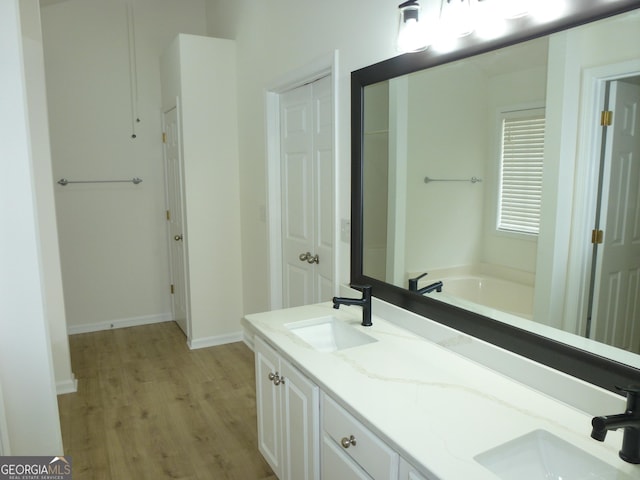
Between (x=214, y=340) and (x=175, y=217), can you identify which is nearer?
(x=214, y=340)

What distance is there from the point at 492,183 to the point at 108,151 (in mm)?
3633

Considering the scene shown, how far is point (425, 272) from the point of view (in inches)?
77.3

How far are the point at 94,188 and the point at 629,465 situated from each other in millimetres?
4257

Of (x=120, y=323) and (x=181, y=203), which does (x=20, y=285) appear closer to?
(x=181, y=203)

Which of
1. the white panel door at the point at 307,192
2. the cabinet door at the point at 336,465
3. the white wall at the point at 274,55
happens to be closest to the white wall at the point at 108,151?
the white wall at the point at 274,55

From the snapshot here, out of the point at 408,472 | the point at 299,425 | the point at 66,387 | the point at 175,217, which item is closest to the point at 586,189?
the point at 408,472

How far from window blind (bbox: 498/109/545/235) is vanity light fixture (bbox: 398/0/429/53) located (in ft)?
1.52

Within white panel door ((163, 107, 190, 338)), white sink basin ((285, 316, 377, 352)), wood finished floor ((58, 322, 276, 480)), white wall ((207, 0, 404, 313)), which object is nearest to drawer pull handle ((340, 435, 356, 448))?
white sink basin ((285, 316, 377, 352))

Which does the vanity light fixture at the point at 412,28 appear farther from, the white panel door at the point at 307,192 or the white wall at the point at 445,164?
the white panel door at the point at 307,192

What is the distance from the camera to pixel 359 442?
133 centimetres

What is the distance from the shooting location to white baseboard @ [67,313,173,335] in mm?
4267

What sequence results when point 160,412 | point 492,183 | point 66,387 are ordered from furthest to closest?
point 66,387 < point 160,412 < point 492,183

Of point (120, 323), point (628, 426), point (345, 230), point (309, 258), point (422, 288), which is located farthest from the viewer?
point (120, 323)

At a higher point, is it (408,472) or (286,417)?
(408,472)
